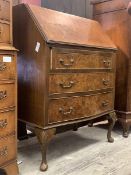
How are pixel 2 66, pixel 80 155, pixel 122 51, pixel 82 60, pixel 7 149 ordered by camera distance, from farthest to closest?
pixel 122 51
pixel 80 155
pixel 82 60
pixel 7 149
pixel 2 66

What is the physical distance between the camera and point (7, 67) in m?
1.70

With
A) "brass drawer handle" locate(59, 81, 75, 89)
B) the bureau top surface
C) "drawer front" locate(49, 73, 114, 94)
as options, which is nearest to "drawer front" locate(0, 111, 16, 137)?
"drawer front" locate(49, 73, 114, 94)

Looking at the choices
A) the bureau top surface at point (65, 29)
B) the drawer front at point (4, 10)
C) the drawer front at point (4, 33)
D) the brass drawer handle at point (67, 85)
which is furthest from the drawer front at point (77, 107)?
the drawer front at point (4, 10)

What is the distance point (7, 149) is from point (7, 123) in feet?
0.63

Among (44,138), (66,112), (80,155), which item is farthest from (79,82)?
(80,155)

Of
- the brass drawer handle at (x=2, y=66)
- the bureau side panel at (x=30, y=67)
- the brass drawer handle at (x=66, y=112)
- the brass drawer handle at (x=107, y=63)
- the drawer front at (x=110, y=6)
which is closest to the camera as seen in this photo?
the brass drawer handle at (x=2, y=66)

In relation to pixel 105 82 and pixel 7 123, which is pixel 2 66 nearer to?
pixel 7 123

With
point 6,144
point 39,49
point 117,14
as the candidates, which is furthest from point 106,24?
point 6,144

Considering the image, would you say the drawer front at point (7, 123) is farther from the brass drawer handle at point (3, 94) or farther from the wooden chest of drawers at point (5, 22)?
the wooden chest of drawers at point (5, 22)

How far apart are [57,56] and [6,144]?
31.4 inches

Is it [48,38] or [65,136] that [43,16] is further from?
[65,136]

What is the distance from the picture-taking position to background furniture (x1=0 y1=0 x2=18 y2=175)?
1.68m

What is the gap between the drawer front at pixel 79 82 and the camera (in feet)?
6.65

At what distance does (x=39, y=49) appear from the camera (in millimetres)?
1982
